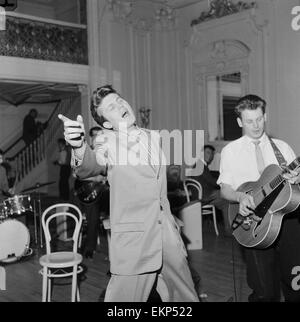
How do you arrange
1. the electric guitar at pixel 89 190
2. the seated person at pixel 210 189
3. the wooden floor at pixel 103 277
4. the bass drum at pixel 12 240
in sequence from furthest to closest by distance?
the seated person at pixel 210 189
the electric guitar at pixel 89 190
the bass drum at pixel 12 240
the wooden floor at pixel 103 277

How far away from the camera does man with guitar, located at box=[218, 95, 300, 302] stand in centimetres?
229

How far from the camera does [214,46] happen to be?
7691 millimetres

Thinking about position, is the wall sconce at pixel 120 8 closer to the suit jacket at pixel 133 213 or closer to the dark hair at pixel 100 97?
the dark hair at pixel 100 97

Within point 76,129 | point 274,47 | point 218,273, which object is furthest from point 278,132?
point 76,129

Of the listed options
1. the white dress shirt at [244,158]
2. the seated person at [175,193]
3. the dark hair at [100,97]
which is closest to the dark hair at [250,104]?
the white dress shirt at [244,158]

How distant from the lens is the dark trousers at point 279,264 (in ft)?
7.52

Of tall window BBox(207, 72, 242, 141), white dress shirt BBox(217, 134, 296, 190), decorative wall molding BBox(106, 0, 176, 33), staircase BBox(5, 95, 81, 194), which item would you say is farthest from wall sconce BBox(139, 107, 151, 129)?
white dress shirt BBox(217, 134, 296, 190)

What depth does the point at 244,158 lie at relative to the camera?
96.1 inches

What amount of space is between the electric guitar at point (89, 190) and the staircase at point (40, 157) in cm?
541

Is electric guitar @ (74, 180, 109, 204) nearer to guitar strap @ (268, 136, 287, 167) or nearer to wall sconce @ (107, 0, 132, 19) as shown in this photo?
guitar strap @ (268, 136, 287, 167)

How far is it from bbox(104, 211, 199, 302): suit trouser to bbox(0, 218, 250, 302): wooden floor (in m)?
1.10
